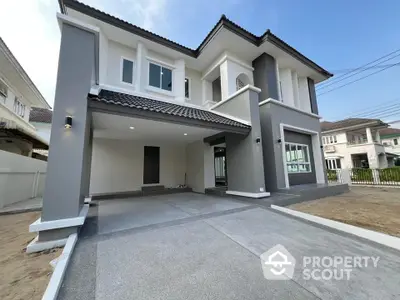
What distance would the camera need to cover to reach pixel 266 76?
360 inches

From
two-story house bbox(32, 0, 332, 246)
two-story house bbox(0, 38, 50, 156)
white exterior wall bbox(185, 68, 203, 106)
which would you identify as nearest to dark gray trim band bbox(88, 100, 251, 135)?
two-story house bbox(32, 0, 332, 246)

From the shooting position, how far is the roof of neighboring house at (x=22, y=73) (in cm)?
723

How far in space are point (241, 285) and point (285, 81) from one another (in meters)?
11.5

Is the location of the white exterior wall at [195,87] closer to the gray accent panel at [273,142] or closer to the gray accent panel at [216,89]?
the gray accent panel at [216,89]

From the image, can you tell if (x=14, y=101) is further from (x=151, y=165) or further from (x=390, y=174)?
(x=390, y=174)

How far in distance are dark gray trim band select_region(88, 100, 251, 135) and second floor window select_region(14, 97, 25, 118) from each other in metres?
11.3

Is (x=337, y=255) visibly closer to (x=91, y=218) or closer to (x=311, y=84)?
(x=91, y=218)

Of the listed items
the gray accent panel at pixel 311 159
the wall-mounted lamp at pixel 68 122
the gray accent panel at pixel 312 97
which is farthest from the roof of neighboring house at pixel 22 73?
the gray accent panel at pixel 312 97

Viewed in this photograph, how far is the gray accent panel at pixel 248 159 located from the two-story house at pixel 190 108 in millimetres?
42

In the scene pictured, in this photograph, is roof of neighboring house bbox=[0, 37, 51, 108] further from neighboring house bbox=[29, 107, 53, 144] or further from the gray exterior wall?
the gray exterior wall

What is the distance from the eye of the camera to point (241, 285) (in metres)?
1.87

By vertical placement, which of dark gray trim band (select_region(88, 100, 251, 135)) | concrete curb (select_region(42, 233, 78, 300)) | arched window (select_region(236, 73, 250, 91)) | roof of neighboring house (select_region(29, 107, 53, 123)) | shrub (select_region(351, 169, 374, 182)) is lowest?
concrete curb (select_region(42, 233, 78, 300))

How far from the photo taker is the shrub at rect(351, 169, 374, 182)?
11.9 meters

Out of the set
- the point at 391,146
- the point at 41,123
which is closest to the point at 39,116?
the point at 41,123
